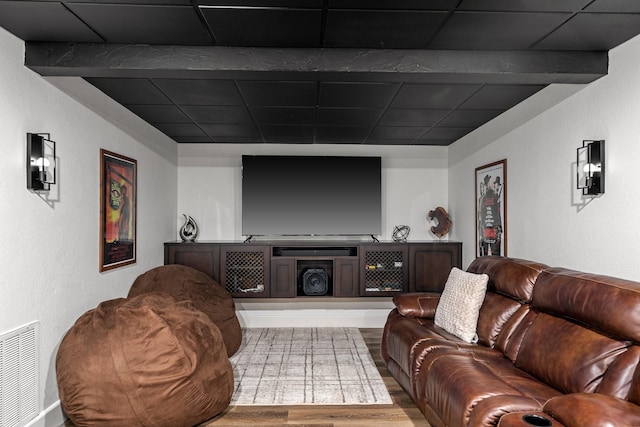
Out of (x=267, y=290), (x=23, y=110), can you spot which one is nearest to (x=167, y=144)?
(x=267, y=290)

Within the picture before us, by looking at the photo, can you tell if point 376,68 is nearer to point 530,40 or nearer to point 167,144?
point 530,40

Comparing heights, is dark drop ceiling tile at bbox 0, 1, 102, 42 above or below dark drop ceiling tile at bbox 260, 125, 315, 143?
above

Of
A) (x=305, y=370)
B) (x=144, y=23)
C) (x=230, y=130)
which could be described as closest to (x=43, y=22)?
(x=144, y=23)

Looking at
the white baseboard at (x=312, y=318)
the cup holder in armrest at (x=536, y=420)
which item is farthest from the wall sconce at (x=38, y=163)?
the white baseboard at (x=312, y=318)

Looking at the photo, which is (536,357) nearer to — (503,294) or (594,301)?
(594,301)

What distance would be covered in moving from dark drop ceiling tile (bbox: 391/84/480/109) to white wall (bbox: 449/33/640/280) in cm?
59

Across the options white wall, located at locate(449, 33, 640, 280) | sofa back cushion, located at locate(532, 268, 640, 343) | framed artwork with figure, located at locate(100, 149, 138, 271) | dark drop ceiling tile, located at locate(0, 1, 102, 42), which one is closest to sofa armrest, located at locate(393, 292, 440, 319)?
white wall, located at locate(449, 33, 640, 280)

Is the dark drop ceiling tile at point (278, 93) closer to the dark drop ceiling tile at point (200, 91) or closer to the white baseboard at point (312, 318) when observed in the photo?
the dark drop ceiling tile at point (200, 91)

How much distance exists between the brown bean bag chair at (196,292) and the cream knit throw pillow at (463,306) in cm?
201

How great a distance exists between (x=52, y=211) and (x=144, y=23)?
4.54ft

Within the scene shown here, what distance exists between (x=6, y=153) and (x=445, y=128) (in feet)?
13.0

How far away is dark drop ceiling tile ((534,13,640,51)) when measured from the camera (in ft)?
7.41

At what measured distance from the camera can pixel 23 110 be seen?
2.54 meters

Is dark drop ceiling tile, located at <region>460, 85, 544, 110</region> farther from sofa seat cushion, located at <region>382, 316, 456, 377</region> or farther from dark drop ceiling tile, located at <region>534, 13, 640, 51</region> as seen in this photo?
sofa seat cushion, located at <region>382, 316, 456, 377</region>
